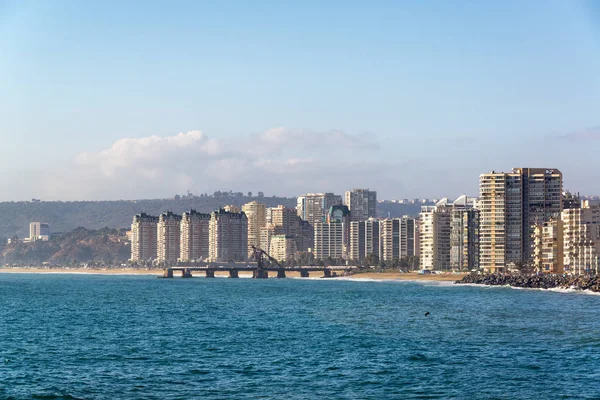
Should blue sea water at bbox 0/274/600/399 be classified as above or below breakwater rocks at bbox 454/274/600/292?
above

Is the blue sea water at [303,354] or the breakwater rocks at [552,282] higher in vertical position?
the blue sea water at [303,354]

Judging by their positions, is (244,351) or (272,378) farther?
(244,351)

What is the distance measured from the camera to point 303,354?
6400cm

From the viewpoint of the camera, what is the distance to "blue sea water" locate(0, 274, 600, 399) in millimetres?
50084

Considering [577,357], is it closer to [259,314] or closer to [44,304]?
[259,314]

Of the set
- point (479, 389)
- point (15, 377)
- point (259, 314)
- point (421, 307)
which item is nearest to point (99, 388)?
point (15, 377)

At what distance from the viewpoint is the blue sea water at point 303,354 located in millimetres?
50084

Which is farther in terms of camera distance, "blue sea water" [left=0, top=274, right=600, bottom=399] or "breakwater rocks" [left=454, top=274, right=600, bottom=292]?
"breakwater rocks" [left=454, top=274, right=600, bottom=292]

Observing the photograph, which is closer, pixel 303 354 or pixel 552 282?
pixel 303 354

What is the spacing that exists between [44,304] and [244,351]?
6828 centimetres

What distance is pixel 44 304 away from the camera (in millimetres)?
128375

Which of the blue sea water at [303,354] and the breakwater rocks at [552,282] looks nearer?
the blue sea water at [303,354]

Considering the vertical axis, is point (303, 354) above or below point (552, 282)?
above

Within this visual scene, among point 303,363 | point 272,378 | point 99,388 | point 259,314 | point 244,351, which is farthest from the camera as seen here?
point 259,314
